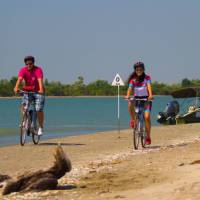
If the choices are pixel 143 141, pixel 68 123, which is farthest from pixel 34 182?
pixel 68 123

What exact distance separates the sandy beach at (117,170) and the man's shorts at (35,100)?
0.92 m

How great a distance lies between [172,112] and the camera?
32.5 m

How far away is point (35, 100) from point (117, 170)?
5.20 m

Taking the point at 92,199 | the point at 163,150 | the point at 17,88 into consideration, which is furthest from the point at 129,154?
the point at 92,199

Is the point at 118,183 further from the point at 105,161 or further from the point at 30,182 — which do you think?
the point at 105,161

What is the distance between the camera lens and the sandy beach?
26.3ft

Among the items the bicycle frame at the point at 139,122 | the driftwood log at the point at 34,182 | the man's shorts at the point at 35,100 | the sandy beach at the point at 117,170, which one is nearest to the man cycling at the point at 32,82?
the man's shorts at the point at 35,100

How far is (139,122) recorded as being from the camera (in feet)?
46.0

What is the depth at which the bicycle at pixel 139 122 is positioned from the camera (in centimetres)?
1388

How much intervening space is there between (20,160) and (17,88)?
2.62 meters

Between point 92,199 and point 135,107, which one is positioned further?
point 135,107

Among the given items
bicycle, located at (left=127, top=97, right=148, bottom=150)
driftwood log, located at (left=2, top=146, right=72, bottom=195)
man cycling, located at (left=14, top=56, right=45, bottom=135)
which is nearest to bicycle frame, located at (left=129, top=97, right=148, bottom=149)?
bicycle, located at (left=127, top=97, right=148, bottom=150)

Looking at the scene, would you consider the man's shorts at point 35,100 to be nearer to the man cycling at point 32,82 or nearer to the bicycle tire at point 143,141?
the man cycling at point 32,82

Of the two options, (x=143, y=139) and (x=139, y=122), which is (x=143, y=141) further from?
(x=139, y=122)
